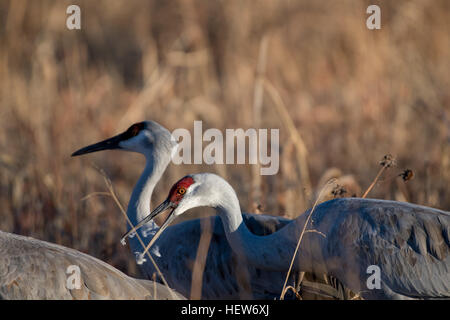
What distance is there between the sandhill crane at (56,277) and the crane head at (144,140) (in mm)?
1328

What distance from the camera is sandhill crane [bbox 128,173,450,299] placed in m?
3.50

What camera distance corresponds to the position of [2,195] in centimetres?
553

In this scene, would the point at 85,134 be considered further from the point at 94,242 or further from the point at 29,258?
the point at 29,258

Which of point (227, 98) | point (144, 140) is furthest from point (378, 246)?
point (227, 98)

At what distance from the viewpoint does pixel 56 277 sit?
309cm

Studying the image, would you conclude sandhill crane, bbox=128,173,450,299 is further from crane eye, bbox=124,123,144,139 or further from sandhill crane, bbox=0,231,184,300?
crane eye, bbox=124,123,144,139

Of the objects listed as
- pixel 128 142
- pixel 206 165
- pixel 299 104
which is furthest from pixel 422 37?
pixel 128 142

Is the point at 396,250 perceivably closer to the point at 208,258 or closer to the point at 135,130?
the point at 208,258

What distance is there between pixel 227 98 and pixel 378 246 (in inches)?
187

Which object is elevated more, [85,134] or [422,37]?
[422,37]

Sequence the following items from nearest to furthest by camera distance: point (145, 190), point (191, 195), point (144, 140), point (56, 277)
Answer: point (56, 277) → point (191, 195) → point (145, 190) → point (144, 140)

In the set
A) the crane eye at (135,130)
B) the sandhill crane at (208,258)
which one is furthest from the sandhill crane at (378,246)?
the crane eye at (135,130)

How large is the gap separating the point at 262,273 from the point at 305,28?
628cm

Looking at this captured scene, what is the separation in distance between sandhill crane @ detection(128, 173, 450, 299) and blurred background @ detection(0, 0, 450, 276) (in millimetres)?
242
